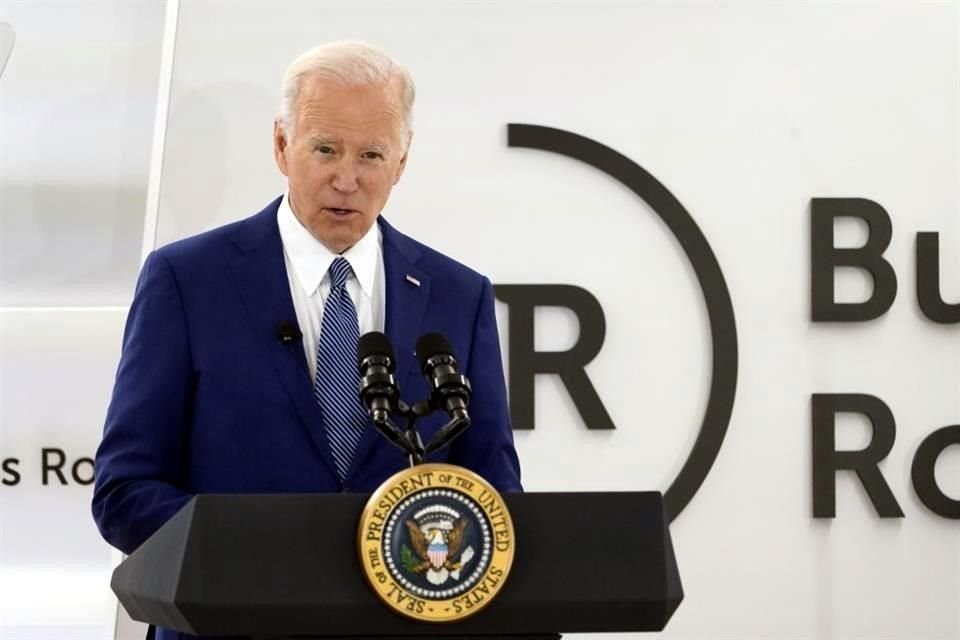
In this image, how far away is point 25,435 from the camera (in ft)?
12.7

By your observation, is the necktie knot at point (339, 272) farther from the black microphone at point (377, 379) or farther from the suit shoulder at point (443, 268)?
the black microphone at point (377, 379)

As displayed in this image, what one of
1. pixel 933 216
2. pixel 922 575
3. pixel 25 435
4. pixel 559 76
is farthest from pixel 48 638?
pixel 933 216

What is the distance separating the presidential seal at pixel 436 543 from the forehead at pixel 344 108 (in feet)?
2.23

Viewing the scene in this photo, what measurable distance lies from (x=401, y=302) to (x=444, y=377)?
485 mm

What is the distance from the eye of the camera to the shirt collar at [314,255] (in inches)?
83.0

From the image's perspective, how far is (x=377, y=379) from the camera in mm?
1596

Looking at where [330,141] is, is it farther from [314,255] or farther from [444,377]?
[444,377]

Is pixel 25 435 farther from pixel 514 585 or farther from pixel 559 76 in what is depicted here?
pixel 514 585

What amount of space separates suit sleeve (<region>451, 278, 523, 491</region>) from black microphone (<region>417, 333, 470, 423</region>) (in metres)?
0.44

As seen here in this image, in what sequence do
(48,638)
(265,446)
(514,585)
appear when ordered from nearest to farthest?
1. (514,585)
2. (265,446)
3. (48,638)

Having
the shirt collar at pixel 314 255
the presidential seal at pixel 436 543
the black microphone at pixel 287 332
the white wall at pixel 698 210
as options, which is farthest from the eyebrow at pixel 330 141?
the white wall at pixel 698 210

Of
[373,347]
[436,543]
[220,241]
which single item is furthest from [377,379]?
[220,241]

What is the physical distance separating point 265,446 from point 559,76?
2221 millimetres

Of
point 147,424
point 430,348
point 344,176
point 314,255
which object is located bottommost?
point 147,424
